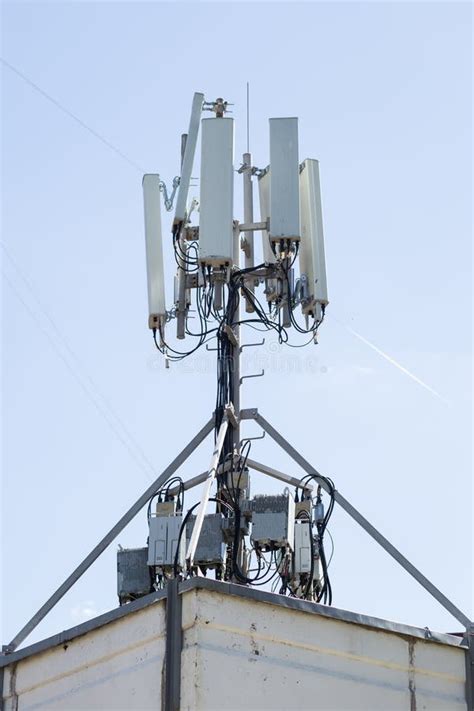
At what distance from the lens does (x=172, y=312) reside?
16594 mm

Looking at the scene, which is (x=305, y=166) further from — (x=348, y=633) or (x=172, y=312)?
(x=348, y=633)

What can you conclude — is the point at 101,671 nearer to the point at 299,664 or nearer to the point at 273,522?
the point at 299,664

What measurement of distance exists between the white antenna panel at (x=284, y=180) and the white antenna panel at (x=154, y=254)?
152 centimetres

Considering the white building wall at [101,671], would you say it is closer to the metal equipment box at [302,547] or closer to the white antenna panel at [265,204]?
the metal equipment box at [302,547]

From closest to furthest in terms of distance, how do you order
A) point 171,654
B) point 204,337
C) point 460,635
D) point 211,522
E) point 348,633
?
point 171,654 < point 348,633 < point 460,635 < point 211,522 < point 204,337

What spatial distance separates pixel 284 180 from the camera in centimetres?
1627

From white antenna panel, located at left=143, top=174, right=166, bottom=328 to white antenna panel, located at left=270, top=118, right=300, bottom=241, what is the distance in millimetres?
1516

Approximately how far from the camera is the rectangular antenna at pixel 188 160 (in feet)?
53.8

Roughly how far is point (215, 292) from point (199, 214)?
97 cm

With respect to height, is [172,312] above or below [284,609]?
above

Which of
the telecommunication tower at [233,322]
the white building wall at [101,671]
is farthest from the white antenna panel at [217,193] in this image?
the white building wall at [101,671]

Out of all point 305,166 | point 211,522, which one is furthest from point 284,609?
point 305,166

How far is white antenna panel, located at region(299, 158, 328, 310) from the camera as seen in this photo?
16.4 metres

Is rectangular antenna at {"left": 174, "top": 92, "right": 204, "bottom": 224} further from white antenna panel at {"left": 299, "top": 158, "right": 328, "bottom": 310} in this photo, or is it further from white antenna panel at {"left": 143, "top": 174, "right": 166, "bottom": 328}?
white antenna panel at {"left": 299, "top": 158, "right": 328, "bottom": 310}
